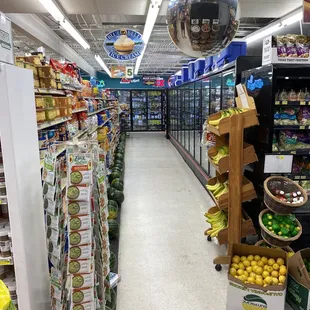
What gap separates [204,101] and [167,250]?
3839 mm

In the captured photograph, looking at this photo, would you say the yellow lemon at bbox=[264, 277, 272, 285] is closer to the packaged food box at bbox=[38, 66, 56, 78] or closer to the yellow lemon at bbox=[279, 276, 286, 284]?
the yellow lemon at bbox=[279, 276, 286, 284]

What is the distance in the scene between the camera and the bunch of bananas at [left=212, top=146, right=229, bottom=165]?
3.31 metres

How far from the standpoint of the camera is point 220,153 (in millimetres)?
3396

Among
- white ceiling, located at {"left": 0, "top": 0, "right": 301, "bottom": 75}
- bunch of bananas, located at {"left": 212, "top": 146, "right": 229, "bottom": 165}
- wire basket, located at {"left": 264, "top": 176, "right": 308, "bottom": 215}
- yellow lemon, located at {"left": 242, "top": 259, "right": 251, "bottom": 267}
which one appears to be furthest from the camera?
white ceiling, located at {"left": 0, "top": 0, "right": 301, "bottom": 75}

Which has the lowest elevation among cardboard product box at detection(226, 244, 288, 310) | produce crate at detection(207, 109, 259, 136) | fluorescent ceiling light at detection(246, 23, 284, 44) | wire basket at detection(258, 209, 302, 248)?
cardboard product box at detection(226, 244, 288, 310)

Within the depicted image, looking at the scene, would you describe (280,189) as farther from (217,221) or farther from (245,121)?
(217,221)

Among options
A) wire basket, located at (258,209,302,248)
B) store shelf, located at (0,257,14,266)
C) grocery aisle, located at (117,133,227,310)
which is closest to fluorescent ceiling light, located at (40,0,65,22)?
grocery aisle, located at (117,133,227,310)

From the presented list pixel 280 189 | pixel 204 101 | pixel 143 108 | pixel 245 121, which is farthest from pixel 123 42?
pixel 143 108

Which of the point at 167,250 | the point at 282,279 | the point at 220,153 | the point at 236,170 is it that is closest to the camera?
the point at 282,279

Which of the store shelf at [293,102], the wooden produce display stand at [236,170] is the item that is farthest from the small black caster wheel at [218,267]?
the store shelf at [293,102]

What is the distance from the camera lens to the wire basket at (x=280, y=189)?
8.71 feet

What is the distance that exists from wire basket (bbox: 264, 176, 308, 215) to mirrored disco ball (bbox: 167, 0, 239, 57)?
4.79 feet

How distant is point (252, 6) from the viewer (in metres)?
6.38

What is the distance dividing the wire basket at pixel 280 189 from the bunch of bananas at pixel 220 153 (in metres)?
0.57
